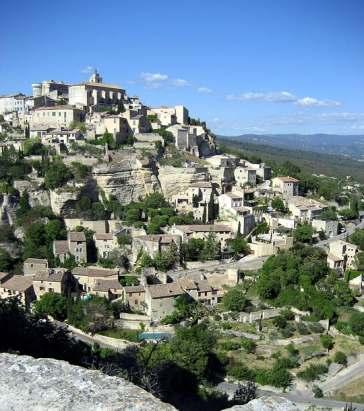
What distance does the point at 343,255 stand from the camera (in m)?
34.4

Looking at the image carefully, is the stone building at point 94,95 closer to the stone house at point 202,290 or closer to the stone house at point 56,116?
the stone house at point 56,116

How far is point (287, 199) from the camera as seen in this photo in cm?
4403

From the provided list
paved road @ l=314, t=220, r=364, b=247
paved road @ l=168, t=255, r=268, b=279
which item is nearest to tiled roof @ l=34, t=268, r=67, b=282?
paved road @ l=168, t=255, r=268, b=279

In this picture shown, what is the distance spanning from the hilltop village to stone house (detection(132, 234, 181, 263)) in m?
0.08

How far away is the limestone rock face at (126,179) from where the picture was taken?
4228 centimetres

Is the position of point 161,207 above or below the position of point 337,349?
above

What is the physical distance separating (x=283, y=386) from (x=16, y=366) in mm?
20820

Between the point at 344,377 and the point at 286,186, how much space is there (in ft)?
77.0

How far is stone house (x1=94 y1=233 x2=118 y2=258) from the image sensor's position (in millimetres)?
35875

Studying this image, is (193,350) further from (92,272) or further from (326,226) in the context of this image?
(326,226)

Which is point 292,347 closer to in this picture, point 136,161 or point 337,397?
point 337,397

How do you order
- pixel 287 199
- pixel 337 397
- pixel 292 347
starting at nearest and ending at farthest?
pixel 337 397, pixel 292 347, pixel 287 199

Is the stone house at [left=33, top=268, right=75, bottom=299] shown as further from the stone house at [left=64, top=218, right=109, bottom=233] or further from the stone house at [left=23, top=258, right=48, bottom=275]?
the stone house at [left=64, top=218, right=109, bottom=233]

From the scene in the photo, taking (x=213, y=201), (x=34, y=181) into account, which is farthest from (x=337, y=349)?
(x=34, y=181)
